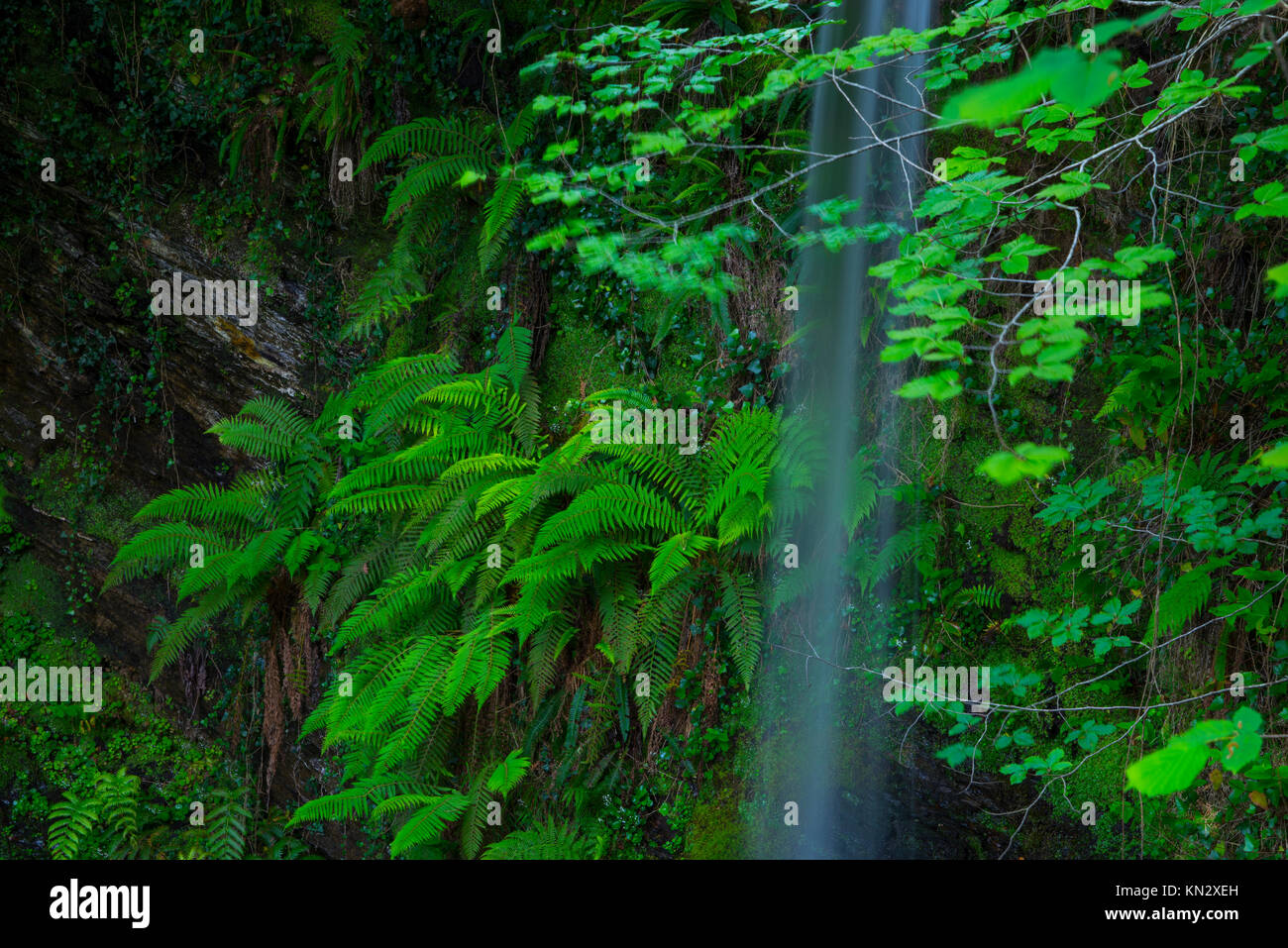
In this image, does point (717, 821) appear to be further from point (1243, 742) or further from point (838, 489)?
point (1243, 742)

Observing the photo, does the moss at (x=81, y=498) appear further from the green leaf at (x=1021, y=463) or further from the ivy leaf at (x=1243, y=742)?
the ivy leaf at (x=1243, y=742)

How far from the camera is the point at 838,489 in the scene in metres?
5.22

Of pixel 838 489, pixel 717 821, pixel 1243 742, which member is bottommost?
pixel 717 821

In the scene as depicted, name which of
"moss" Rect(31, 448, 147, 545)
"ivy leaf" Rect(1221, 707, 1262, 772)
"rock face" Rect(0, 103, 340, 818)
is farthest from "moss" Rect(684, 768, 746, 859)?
"moss" Rect(31, 448, 147, 545)

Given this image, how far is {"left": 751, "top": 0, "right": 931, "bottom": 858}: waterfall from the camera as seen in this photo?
5156 millimetres

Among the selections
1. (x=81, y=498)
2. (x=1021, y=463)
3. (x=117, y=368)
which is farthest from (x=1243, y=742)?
(x=81, y=498)

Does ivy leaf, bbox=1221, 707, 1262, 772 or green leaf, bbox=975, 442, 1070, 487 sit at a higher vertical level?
green leaf, bbox=975, 442, 1070, 487

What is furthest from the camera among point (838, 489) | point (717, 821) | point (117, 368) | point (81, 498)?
point (81, 498)

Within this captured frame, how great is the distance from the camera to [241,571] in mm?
6414

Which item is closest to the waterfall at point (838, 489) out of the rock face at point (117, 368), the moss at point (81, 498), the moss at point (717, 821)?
the moss at point (717, 821)

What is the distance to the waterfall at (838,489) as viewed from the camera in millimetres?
5156

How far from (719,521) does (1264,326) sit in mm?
2678

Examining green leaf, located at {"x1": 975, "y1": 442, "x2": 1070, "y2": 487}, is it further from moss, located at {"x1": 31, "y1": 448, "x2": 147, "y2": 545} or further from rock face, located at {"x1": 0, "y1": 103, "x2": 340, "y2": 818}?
moss, located at {"x1": 31, "y1": 448, "x2": 147, "y2": 545}
